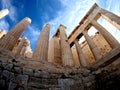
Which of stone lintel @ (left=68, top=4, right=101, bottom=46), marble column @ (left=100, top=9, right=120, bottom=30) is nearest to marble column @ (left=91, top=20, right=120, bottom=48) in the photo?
marble column @ (left=100, top=9, right=120, bottom=30)

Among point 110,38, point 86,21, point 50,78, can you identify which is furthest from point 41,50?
point 86,21

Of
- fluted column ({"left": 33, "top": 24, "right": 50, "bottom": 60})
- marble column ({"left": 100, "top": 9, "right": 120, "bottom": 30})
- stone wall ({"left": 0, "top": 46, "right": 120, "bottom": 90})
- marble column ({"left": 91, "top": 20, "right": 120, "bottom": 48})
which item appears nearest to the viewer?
stone wall ({"left": 0, "top": 46, "right": 120, "bottom": 90})

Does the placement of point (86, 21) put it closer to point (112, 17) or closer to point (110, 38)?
point (112, 17)

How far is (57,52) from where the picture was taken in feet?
65.0

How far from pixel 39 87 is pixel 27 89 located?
1.79ft

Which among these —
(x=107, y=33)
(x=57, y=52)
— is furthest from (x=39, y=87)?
(x=57, y=52)

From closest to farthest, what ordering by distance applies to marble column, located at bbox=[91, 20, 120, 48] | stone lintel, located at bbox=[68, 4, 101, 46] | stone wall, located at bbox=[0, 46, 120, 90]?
stone wall, located at bbox=[0, 46, 120, 90]
marble column, located at bbox=[91, 20, 120, 48]
stone lintel, located at bbox=[68, 4, 101, 46]

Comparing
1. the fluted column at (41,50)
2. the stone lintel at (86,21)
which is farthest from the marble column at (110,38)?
the fluted column at (41,50)

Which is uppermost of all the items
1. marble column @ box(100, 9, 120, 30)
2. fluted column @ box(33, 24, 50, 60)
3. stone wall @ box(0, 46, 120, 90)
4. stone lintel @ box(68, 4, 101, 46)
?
stone lintel @ box(68, 4, 101, 46)

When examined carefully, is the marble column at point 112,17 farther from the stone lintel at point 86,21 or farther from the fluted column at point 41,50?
the fluted column at point 41,50

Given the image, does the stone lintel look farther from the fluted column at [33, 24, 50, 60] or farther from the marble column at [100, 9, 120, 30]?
the fluted column at [33, 24, 50, 60]

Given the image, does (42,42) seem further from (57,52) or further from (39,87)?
(39,87)

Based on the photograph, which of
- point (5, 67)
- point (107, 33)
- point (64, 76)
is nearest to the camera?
point (5, 67)

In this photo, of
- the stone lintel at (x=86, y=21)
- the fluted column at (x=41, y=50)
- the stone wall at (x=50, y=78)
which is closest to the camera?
the stone wall at (x=50, y=78)
